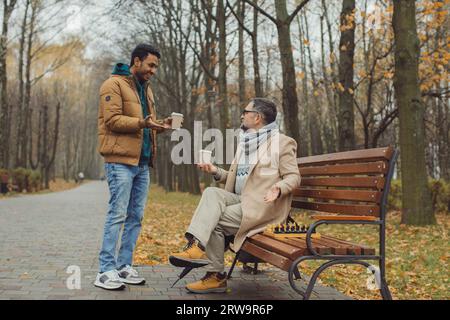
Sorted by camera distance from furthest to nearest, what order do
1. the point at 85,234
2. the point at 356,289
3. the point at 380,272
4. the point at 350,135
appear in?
the point at 350,135, the point at 85,234, the point at 356,289, the point at 380,272

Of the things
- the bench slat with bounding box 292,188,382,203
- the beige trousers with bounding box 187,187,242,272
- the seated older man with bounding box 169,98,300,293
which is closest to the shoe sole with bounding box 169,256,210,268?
the seated older man with bounding box 169,98,300,293

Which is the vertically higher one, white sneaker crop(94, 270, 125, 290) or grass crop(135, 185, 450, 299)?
white sneaker crop(94, 270, 125, 290)

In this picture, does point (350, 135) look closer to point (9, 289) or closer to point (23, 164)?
point (9, 289)

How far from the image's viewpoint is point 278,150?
455cm

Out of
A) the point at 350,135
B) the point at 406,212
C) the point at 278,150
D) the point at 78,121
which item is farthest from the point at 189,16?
the point at 78,121

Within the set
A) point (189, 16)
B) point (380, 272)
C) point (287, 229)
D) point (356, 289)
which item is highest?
point (189, 16)

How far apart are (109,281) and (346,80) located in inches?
369

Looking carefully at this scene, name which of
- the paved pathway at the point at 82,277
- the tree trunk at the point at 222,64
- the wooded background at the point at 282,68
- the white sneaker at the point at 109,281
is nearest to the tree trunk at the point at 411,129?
the wooded background at the point at 282,68

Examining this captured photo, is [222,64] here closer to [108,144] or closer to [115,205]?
[108,144]

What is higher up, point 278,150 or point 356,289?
point 278,150

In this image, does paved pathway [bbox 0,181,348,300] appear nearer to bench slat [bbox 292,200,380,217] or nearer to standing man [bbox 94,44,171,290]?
standing man [bbox 94,44,171,290]

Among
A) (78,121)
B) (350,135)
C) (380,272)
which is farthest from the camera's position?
(78,121)

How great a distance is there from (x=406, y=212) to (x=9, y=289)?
7523 mm

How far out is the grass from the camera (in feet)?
16.6
